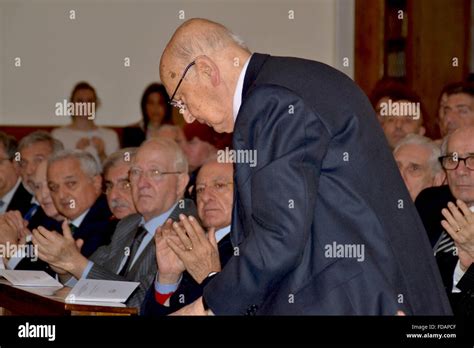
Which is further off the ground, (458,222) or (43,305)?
(458,222)

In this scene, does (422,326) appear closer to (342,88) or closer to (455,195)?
(342,88)

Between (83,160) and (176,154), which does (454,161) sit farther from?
(83,160)

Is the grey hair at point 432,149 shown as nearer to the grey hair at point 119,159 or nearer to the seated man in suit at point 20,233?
the grey hair at point 119,159

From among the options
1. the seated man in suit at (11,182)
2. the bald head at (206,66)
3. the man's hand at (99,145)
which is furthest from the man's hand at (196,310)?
the man's hand at (99,145)

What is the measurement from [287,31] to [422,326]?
6.07 m

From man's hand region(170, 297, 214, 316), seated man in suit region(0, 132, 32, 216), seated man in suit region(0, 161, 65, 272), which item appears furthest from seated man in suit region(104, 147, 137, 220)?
man's hand region(170, 297, 214, 316)

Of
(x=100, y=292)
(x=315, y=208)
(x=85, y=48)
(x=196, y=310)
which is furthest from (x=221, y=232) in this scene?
(x=85, y=48)

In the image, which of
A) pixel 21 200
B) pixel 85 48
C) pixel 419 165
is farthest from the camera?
pixel 85 48

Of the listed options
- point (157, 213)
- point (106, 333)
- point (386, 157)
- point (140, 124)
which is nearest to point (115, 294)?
point (106, 333)

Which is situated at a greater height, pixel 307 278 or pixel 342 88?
pixel 342 88

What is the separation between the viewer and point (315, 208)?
7.36 feet

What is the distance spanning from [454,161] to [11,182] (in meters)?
2.94

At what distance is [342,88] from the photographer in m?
2.30

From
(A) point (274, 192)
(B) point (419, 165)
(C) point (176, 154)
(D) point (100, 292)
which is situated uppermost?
(A) point (274, 192)
